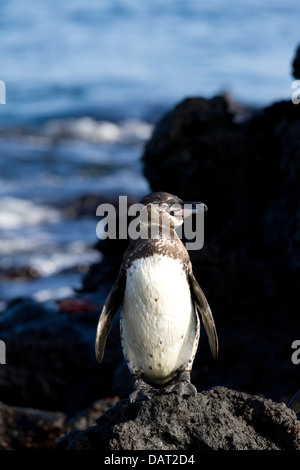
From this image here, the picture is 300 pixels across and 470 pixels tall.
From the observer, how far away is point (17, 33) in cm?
5278

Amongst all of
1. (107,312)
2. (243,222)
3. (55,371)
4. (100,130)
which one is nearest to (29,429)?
(55,371)

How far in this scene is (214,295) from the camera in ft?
24.0

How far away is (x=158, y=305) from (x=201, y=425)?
78cm

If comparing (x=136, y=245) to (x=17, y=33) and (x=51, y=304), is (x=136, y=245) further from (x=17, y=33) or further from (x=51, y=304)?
(x=17, y=33)

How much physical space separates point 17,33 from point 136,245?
50.7 meters

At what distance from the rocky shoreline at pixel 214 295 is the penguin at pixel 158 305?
26.9 inches

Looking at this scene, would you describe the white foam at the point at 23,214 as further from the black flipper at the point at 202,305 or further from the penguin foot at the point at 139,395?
the penguin foot at the point at 139,395

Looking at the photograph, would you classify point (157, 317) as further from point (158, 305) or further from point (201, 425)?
point (201, 425)

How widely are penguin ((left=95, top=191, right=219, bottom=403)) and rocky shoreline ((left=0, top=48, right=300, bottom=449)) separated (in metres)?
Answer: 0.68

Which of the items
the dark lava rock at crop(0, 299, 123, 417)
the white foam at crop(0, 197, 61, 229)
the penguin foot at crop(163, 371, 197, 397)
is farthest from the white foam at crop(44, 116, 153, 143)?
the penguin foot at crop(163, 371, 197, 397)

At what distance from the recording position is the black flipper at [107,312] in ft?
16.2

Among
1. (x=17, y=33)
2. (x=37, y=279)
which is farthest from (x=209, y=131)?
(x=17, y=33)

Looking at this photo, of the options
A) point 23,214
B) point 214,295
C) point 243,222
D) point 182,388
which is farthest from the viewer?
point 23,214

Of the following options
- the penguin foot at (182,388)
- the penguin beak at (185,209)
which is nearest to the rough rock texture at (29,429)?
the penguin foot at (182,388)
